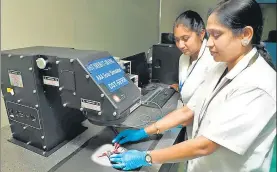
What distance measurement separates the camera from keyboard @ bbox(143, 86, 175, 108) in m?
1.60

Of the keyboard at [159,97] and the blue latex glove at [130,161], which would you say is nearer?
the blue latex glove at [130,161]

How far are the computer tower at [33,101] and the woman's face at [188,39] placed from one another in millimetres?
899

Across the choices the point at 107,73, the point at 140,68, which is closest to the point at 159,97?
the point at 140,68

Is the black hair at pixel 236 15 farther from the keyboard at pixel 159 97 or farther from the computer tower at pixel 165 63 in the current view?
the computer tower at pixel 165 63

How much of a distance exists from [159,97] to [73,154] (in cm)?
99

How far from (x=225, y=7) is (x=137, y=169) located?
675 mm

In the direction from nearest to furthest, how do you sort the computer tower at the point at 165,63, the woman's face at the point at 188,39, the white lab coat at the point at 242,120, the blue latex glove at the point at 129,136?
the white lab coat at the point at 242,120
the blue latex glove at the point at 129,136
the woman's face at the point at 188,39
the computer tower at the point at 165,63

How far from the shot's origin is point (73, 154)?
2.92 feet

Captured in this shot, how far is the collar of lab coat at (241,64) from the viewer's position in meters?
0.70

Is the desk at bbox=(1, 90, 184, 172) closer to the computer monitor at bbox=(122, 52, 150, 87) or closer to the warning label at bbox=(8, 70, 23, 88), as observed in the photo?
the warning label at bbox=(8, 70, 23, 88)

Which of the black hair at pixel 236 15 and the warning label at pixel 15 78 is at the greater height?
the black hair at pixel 236 15

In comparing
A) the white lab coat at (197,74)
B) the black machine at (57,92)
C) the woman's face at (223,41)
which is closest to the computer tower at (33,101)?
the black machine at (57,92)

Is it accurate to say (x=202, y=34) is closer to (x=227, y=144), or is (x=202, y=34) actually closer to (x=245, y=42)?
(x=245, y=42)

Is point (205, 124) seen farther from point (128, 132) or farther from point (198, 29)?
point (198, 29)
